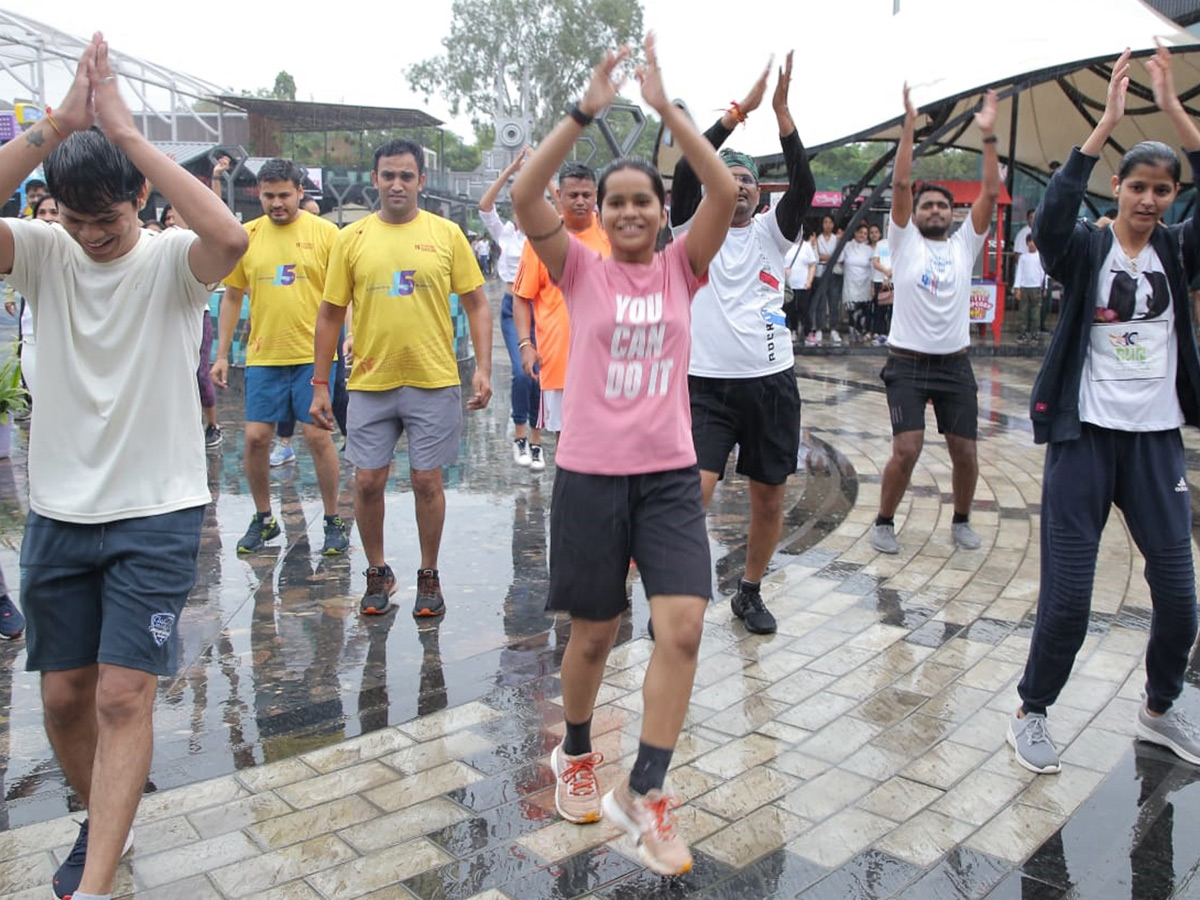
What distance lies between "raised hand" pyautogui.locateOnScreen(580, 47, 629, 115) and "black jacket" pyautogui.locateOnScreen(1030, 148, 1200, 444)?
62.1 inches

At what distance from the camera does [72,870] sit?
2838mm

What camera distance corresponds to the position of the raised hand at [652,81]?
289 cm

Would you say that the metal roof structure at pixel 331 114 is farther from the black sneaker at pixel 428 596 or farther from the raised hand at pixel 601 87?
→ the raised hand at pixel 601 87

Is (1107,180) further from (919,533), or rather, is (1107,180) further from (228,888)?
(228,888)

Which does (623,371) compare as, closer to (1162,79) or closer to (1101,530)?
(1101,530)

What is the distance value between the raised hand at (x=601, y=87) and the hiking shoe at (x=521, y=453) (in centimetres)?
565

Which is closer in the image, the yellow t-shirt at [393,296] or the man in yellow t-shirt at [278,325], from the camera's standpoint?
the yellow t-shirt at [393,296]

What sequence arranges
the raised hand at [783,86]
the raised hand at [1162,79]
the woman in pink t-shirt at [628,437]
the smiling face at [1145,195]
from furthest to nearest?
the raised hand at [783,86], the smiling face at [1145,195], the raised hand at [1162,79], the woman in pink t-shirt at [628,437]

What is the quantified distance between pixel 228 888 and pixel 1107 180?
2495 centimetres

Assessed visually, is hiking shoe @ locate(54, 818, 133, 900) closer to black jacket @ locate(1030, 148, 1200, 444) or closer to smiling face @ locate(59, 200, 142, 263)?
smiling face @ locate(59, 200, 142, 263)

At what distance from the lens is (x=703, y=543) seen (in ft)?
10.3

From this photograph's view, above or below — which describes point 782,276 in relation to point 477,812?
above

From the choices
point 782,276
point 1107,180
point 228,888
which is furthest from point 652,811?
point 1107,180

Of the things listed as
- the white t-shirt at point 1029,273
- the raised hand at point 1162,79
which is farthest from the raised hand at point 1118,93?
the white t-shirt at point 1029,273
